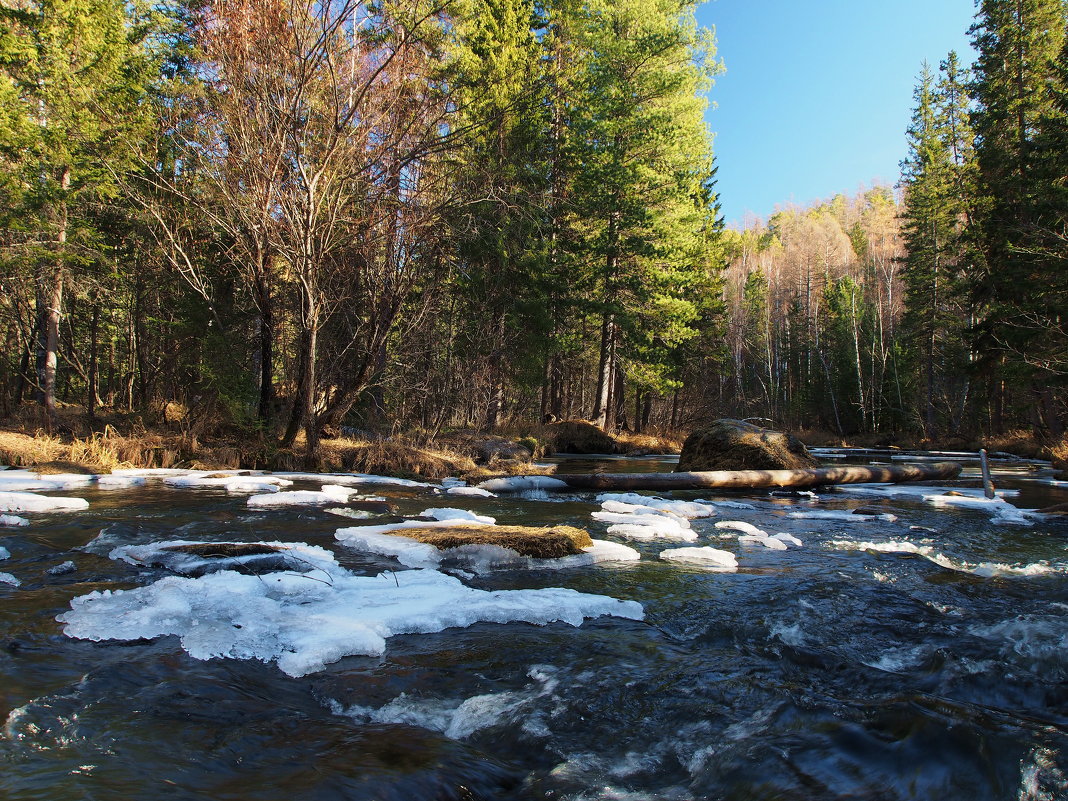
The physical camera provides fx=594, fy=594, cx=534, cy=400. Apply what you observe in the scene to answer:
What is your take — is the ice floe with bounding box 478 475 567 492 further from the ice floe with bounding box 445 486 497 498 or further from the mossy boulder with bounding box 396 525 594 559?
the mossy boulder with bounding box 396 525 594 559

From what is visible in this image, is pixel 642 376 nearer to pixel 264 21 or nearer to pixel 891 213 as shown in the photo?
pixel 264 21

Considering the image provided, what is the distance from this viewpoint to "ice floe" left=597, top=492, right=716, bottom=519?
7.80 meters

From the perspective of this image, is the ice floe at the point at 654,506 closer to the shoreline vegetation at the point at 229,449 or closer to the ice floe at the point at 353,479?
the ice floe at the point at 353,479

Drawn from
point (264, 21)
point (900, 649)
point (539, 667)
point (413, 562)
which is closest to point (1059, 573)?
point (900, 649)

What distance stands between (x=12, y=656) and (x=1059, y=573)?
7075mm

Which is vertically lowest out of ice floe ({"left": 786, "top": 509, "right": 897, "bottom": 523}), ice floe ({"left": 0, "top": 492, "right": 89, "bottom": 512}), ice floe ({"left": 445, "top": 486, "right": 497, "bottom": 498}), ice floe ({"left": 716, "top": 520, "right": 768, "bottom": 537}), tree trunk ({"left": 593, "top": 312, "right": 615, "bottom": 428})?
ice floe ({"left": 445, "top": 486, "right": 497, "bottom": 498})

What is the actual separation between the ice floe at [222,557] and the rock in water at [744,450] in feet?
28.1

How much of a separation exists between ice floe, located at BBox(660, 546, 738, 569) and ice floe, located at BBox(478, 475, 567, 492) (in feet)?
14.6

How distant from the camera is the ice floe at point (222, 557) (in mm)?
4238

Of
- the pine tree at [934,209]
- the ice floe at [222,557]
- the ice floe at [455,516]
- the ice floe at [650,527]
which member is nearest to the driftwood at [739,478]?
the ice floe at [650,527]

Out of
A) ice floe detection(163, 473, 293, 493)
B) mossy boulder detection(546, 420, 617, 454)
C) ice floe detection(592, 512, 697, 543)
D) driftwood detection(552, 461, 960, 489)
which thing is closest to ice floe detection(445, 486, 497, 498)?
driftwood detection(552, 461, 960, 489)

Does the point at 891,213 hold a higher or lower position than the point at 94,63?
higher

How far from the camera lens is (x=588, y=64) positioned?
20.5 m

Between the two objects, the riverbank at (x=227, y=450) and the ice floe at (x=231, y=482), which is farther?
the riverbank at (x=227, y=450)
